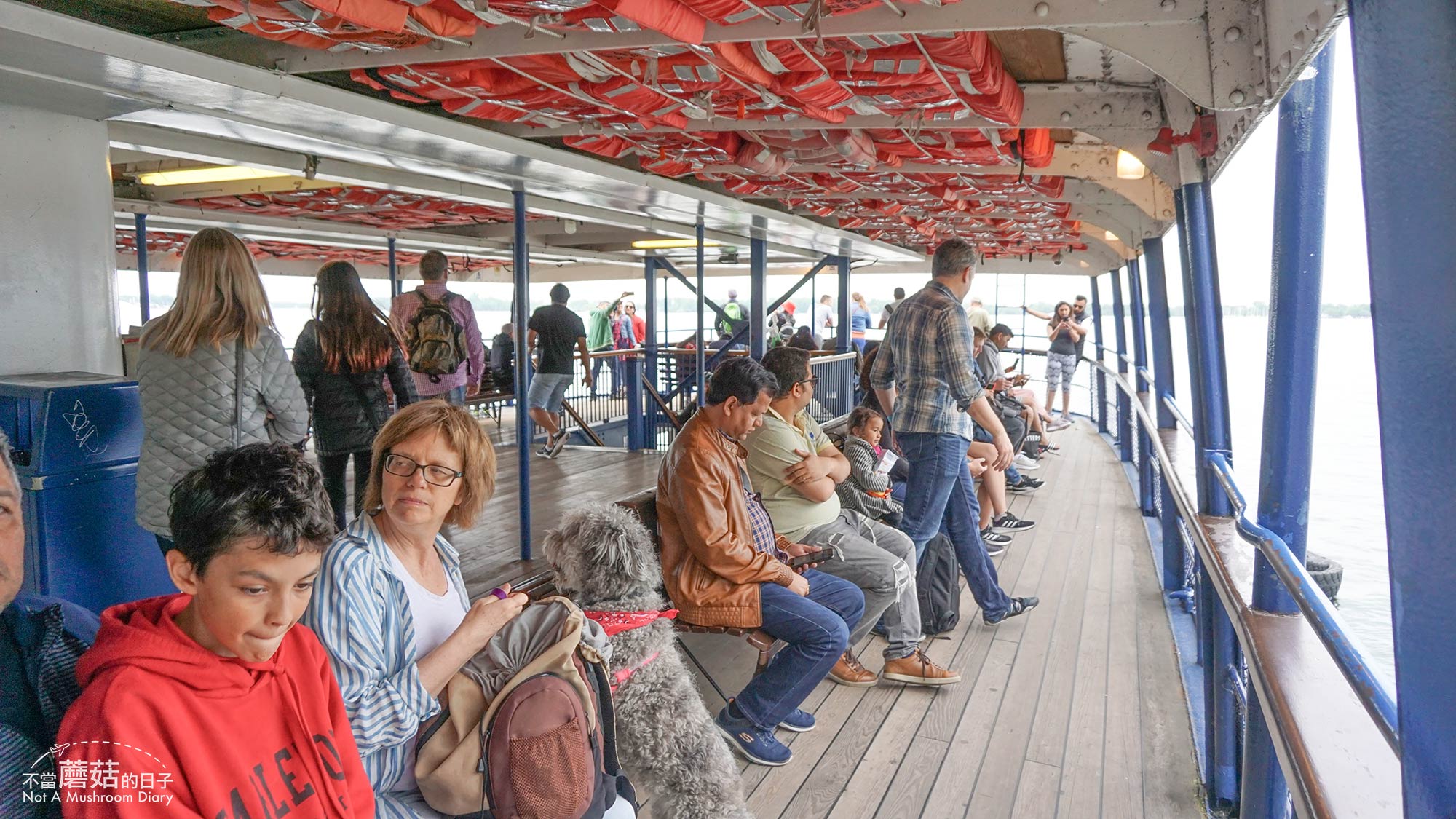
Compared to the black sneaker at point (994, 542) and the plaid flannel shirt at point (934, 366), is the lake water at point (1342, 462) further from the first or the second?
the black sneaker at point (994, 542)

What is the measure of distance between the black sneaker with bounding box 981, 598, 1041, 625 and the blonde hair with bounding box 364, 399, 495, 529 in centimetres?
316

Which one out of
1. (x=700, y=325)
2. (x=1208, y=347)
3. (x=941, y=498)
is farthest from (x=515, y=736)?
(x=700, y=325)

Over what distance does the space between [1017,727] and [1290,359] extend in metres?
1.77

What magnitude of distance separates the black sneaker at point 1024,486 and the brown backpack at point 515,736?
662cm

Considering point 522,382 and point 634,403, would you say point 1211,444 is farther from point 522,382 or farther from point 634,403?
point 634,403

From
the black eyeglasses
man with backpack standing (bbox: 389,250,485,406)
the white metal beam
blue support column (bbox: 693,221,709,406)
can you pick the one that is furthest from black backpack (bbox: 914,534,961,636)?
blue support column (bbox: 693,221,709,406)

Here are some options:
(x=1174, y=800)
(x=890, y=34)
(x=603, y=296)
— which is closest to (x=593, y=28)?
(x=890, y=34)

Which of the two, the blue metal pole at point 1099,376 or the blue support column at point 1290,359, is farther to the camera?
the blue metal pole at point 1099,376

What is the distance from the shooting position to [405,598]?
6.11 ft

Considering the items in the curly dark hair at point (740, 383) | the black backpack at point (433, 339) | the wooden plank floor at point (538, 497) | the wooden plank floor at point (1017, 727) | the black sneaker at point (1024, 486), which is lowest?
the wooden plank floor at point (1017, 727)

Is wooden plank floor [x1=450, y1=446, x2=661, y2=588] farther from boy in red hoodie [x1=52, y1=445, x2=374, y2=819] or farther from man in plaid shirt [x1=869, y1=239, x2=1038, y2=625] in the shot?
boy in red hoodie [x1=52, y1=445, x2=374, y2=819]

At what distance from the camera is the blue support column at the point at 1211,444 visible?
298cm

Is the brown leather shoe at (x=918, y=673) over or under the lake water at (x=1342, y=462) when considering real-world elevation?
under

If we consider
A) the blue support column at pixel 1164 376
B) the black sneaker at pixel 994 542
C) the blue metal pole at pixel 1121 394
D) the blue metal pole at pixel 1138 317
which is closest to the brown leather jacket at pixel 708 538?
the blue support column at pixel 1164 376
